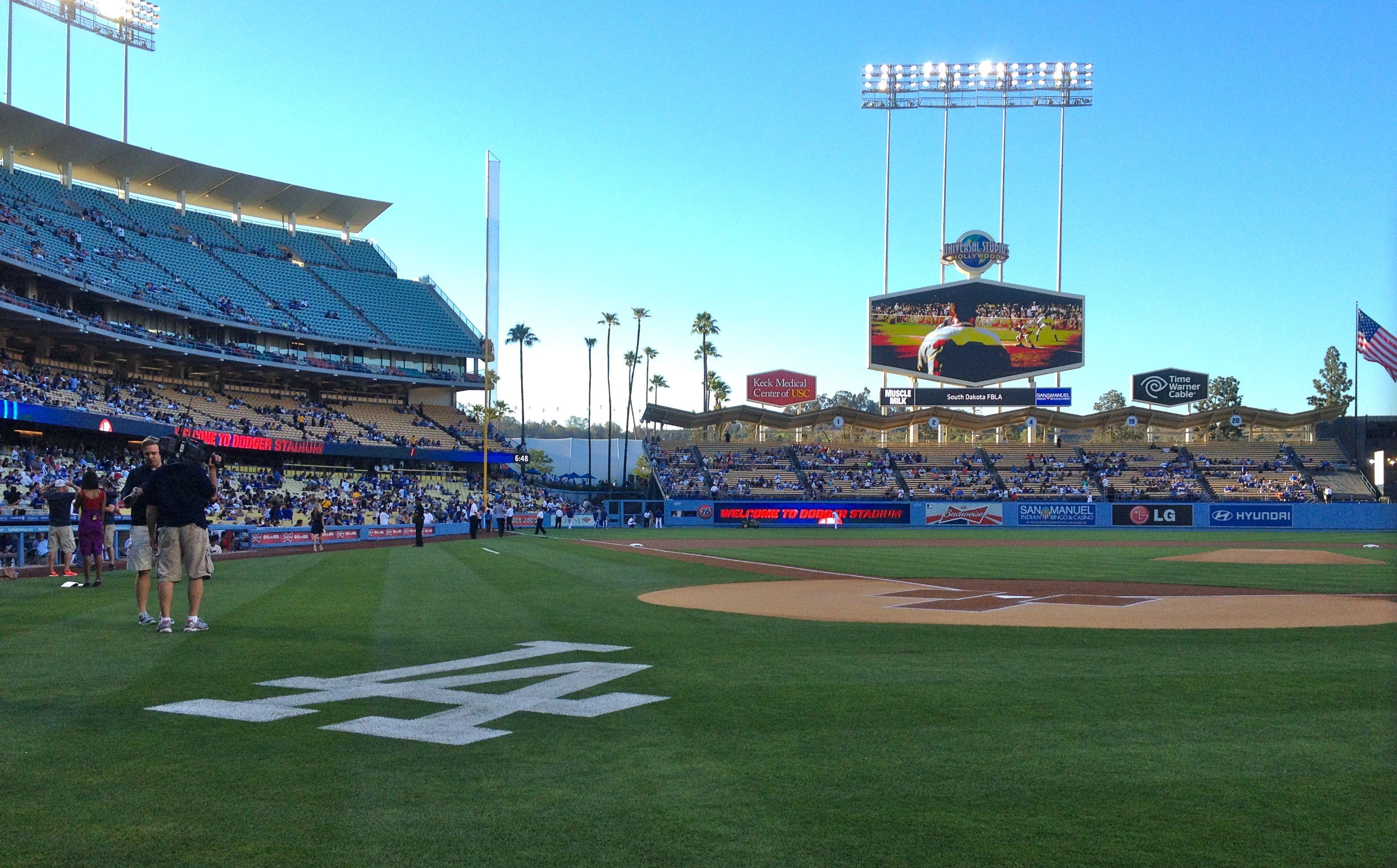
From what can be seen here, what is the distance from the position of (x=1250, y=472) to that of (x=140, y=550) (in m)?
62.8

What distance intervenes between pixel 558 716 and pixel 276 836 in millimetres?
2292

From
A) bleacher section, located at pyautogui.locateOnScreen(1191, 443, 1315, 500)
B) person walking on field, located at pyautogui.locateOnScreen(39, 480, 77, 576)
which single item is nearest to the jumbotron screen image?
bleacher section, located at pyautogui.locateOnScreen(1191, 443, 1315, 500)

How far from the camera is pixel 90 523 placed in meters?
15.4

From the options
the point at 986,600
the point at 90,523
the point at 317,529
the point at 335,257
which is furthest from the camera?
the point at 335,257

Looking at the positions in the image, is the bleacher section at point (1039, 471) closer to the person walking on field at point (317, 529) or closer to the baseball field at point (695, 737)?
the person walking on field at point (317, 529)

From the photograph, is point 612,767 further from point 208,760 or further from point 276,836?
point 208,760

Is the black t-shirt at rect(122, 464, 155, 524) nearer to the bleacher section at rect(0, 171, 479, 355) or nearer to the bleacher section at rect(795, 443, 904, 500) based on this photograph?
the bleacher section at rect(0, 171, 479, 355)

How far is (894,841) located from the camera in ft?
12.6

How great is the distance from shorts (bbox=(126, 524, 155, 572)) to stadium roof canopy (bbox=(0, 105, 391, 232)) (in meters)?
48.0

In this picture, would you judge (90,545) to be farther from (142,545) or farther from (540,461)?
(540,461)

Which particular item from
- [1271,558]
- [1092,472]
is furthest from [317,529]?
[1092,472]

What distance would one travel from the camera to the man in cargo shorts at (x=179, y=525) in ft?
32.1

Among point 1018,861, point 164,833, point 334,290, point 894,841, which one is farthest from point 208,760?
point 334,290

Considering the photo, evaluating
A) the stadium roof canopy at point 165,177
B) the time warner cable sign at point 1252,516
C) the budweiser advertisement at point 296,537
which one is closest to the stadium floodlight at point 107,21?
the stadium roof canopy at point 165,177
